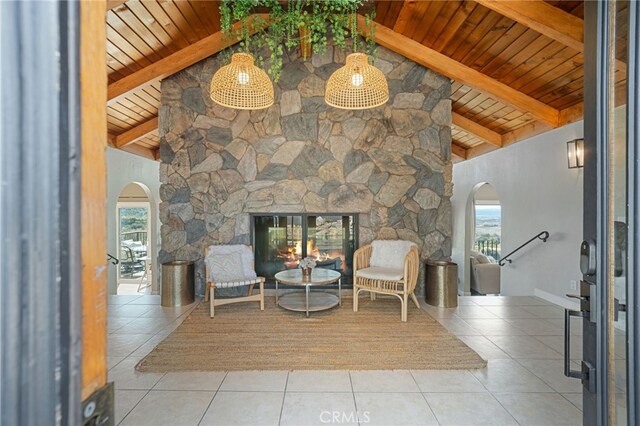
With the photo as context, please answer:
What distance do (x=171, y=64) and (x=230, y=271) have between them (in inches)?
100

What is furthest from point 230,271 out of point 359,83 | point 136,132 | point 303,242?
point 136,132

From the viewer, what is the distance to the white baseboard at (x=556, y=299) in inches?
151

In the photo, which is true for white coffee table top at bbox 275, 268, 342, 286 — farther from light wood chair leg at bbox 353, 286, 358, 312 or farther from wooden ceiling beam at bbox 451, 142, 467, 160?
wooden ceiling beam at bbox 451, 142, 467, 160

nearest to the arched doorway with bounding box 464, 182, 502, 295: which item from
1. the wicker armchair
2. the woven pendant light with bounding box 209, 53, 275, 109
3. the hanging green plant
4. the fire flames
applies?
the wicker armchair

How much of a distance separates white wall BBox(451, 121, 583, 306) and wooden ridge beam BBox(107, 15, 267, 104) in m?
4.02

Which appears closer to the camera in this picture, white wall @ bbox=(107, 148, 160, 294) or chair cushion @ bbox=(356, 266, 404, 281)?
chair cushion @ bbox=(356, 266, 404, 281)

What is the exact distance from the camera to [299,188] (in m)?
4.46

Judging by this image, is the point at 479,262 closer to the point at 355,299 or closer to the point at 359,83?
the point at 355,299

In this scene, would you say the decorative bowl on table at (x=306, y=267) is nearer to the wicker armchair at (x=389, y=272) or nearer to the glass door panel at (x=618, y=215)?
the wicker armchair at (x=389, y=272)

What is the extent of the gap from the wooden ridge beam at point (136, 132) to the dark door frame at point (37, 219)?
582cm

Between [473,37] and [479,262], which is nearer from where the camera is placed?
[473,37]

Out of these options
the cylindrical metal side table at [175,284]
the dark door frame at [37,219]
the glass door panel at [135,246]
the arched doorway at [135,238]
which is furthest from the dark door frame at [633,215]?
the glass door panel at [135,246]

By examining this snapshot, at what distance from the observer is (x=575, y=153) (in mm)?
3785

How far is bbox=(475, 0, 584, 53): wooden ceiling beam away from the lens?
280cm
